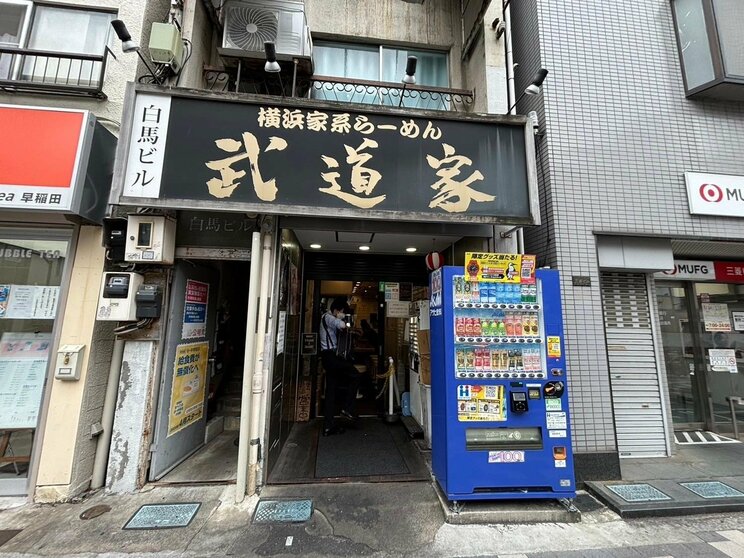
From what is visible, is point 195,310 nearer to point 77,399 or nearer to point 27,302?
point 77,399

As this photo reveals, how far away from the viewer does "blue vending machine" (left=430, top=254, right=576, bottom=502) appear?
3.28 meters

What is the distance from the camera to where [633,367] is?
4.72m

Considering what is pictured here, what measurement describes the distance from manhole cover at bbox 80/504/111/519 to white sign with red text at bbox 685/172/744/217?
8074 millimetres

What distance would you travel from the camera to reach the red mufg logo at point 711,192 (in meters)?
4.47

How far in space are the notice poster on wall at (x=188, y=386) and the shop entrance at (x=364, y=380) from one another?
1424mm

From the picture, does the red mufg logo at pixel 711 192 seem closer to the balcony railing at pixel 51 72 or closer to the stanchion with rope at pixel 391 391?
the stanchion with rope at pixel 391 391

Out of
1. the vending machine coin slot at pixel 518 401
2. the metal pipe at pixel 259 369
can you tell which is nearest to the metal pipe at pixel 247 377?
the metal pipe at pixel 259 369

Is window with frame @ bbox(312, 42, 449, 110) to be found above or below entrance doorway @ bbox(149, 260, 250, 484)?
above

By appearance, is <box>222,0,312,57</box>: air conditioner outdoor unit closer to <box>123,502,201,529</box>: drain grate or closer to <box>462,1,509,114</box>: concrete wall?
<box>462,1,509,114</box>: concrete wall

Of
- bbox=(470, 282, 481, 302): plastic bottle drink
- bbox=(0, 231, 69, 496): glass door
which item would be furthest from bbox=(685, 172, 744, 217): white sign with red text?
bbox=(0, 231, 69, 496): glass door

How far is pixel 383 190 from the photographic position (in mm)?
3555

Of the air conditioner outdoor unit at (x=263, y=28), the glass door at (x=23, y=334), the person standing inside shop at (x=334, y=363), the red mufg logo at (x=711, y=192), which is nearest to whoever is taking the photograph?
the glass door at (x=23, y=334)

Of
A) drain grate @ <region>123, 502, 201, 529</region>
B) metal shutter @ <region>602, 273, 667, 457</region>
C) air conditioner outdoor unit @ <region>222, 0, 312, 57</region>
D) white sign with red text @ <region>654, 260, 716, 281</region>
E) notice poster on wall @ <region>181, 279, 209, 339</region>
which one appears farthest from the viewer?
white sign with red text @ <region>654, 260, 716, 281</region>

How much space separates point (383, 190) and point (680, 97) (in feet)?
16.3
